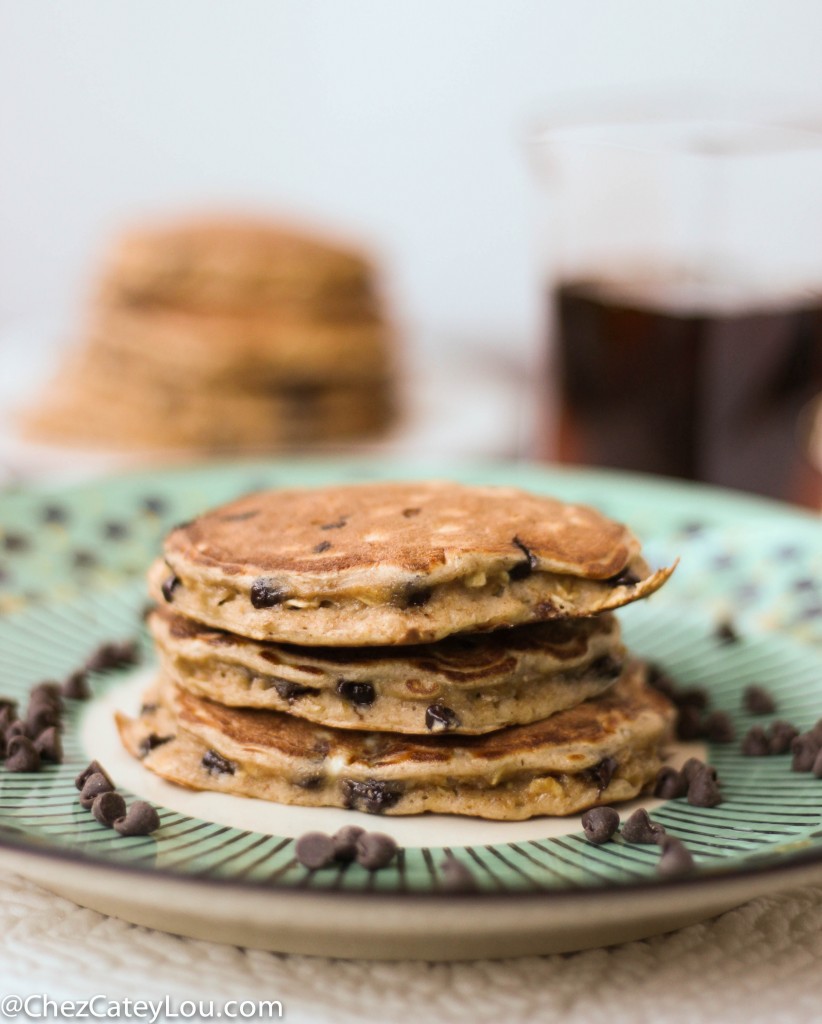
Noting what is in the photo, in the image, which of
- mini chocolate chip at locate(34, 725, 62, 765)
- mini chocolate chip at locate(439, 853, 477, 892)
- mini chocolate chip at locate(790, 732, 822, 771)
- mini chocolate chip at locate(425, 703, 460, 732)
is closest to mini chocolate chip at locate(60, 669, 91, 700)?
mini chocolate chip at locate(34, 725, 62, 765)

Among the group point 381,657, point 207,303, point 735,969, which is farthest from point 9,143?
point 735,969

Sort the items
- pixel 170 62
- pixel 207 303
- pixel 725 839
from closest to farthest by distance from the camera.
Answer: pixel 725 839 < pixel 207 303 < pixel 170 62

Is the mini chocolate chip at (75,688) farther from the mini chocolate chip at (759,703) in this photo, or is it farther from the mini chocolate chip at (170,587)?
the mini chocolate chip at (759,703)

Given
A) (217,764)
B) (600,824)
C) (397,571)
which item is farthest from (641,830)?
(217,764)

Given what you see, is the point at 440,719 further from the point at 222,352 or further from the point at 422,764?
the point at 222,352

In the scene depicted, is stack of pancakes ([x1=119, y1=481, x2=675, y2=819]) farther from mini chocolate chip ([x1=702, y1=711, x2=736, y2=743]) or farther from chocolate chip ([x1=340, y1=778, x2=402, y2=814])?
mini chocolate chip ([x1=702, y1=711, x2=736, y2=743])

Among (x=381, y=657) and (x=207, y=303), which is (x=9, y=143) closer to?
(x=207, y=303)
